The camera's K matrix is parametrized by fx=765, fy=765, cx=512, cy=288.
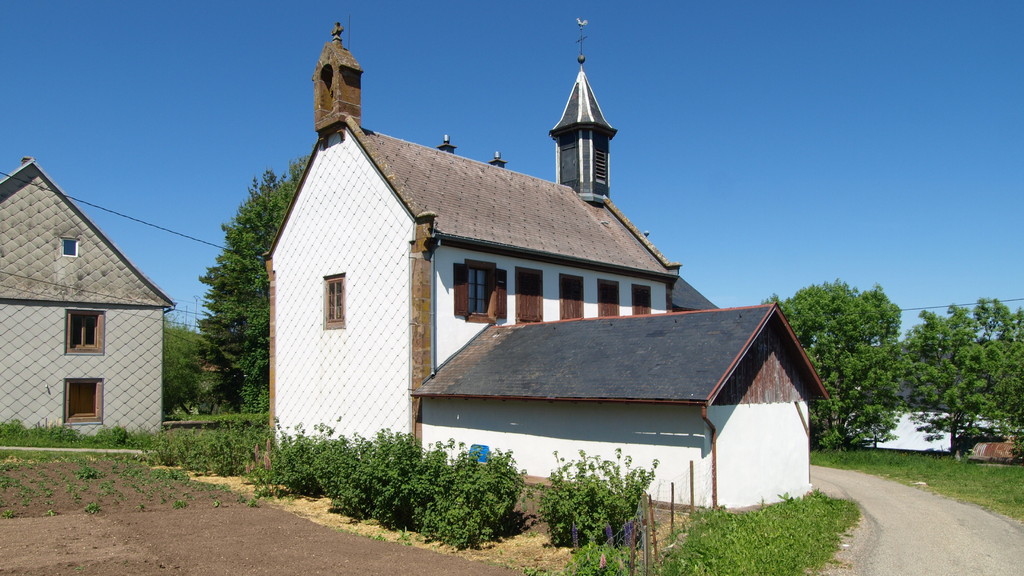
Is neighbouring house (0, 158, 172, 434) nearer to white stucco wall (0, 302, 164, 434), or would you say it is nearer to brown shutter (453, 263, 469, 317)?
white stucco wall (0, 302, 164, 434)

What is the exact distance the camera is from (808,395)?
1777 cm

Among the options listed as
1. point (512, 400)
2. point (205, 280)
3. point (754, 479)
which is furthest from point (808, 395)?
point (205, 280)

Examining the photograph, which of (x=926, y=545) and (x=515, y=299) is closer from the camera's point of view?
(x=926, y=545)

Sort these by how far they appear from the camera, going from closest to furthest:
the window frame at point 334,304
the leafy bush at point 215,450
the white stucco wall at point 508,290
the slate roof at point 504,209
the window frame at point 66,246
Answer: the leafy bush at point 215,450, the white stucco wall at point 508,290, the slate roof at point 504,209, the window frame at point 334,304, the window frame at point 66,246

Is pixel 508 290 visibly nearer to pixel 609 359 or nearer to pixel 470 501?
pixel 609 359

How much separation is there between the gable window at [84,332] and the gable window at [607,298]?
18.0 m

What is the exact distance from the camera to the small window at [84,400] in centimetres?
2669

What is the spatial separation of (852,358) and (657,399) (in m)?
18.4

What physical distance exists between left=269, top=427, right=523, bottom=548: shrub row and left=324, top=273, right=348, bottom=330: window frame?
20.2 ft

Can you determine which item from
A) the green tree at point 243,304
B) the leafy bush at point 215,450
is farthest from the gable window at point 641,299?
the green tree at point 243,304

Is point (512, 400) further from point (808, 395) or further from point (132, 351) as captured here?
point (132, 351)

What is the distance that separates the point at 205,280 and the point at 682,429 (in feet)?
137

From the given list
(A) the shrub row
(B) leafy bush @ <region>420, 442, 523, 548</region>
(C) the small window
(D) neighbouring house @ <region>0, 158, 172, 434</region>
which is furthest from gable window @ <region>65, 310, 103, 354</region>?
(B) leafy bush @ <region>420, 442, 523, 548</region>

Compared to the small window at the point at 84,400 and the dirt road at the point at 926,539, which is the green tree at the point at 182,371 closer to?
the small window at the point at 84,400
